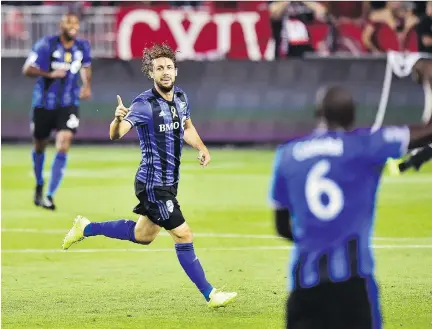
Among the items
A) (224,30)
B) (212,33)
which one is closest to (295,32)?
(224,30)

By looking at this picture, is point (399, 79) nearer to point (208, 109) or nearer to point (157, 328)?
point (208, 109)

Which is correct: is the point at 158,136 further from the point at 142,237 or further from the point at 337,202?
the point at 337,202

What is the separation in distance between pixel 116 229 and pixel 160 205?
2.93 ft

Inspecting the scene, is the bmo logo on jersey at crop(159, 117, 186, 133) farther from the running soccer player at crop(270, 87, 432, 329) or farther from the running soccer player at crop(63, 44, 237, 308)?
the running soccer player at crop(270, 87, 432, 329)

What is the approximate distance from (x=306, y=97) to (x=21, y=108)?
18.2 feet

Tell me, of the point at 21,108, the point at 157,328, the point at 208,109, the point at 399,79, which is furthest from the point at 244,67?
the point at 157,328

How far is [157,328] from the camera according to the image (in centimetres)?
901

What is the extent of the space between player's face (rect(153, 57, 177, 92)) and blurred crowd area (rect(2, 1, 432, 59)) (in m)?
14.1

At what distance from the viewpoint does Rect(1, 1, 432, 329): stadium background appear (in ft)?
32.9

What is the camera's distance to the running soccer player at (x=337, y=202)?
621cm

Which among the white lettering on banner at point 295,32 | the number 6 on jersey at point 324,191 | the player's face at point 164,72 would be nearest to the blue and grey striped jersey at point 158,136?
the player's face at point 164,72

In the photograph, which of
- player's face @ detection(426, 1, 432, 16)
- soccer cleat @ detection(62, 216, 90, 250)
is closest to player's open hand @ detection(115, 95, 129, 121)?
soccer cleat @ detection(62, 216, 90, 250)

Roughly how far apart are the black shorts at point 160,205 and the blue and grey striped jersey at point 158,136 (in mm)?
54

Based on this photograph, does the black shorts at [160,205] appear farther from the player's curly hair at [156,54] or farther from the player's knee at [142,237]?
the player's curly hair at [156,54]
